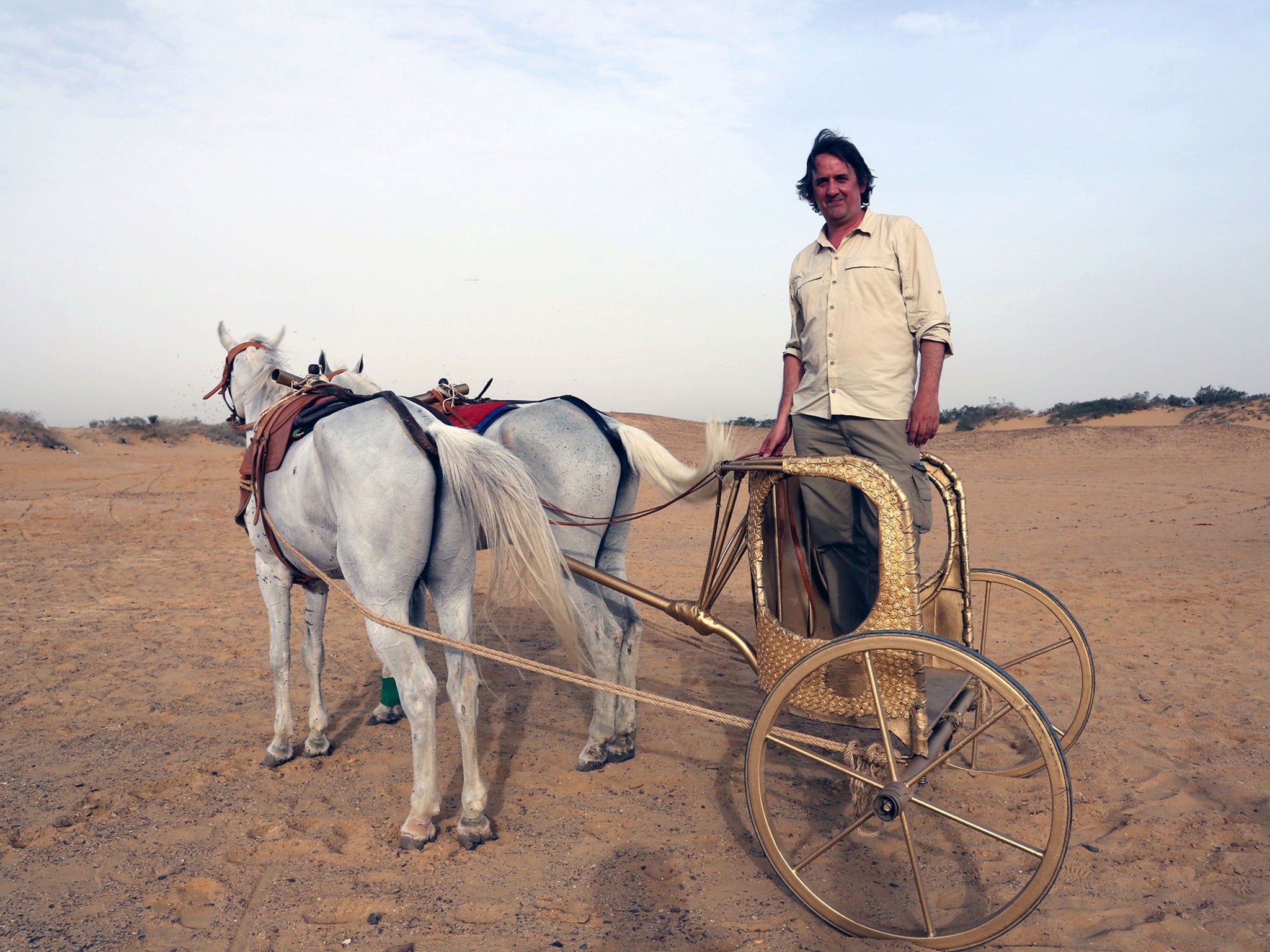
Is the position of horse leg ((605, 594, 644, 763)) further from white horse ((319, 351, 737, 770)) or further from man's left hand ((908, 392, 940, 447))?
man's left hand ((908, 392, 940, 447))

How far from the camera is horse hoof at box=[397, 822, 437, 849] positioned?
10.2ft

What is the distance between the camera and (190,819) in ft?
10.9

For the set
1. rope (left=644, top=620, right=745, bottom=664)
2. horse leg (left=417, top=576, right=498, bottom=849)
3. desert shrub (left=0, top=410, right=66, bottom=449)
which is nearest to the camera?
horse leg (left=417, top=576, right=498, bottom=849)

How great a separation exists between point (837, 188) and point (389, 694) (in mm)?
3582

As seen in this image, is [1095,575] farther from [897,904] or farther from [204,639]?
[204,639]

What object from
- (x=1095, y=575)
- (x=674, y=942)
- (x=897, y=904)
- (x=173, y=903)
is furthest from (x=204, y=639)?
A: (x=1095, y=575)

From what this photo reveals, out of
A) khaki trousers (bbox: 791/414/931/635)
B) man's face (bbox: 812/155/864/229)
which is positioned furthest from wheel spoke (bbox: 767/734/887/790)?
man's face (bbox: 812/155/864/229)

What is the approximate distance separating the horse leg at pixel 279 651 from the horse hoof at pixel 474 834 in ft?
4.37

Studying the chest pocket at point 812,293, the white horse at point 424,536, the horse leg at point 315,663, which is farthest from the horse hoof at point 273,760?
the chest pocket at point 812,293

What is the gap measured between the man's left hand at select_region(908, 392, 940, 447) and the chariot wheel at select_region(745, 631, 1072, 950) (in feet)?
2.95

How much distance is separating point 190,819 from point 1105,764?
4.26 meters

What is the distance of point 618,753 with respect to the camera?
4031 millimetres

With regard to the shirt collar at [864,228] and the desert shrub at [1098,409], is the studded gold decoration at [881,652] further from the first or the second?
the desert shrub at [1098,409]

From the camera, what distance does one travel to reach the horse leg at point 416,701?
319cm
